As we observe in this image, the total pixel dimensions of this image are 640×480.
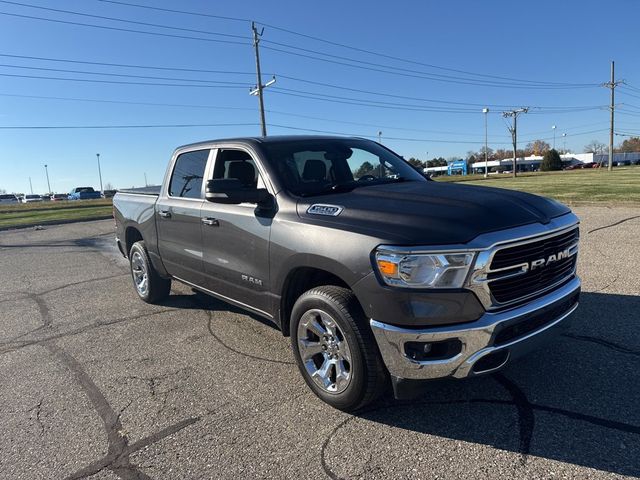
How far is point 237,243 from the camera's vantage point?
4133mm

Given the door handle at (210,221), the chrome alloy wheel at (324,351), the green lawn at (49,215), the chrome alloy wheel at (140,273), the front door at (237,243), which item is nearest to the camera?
the chrome alloy wheel at (324,351)

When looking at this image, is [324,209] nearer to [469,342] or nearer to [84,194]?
[469,342]

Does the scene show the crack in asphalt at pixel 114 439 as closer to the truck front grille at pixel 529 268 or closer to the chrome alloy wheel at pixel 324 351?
the chrome alloy wheel at pixel 324 351

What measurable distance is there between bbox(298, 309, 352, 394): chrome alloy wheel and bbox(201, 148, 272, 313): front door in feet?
1.77

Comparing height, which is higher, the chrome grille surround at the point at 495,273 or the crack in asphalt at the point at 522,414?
the chrome grille surround at the point at 495,273

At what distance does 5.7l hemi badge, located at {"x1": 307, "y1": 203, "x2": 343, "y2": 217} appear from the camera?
11.0ft

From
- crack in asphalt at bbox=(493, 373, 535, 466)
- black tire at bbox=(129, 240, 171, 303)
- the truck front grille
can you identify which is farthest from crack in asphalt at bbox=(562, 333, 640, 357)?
black tire at bbox=(129, 240, 171, 303)

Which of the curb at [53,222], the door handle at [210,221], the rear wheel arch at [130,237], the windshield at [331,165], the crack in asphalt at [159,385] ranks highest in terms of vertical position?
the windshield at [331,165]

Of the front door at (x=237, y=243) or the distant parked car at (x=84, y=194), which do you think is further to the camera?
the distant parked car at (x=84, y=194)

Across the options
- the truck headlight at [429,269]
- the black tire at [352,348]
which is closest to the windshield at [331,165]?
the black tire at [352,348]

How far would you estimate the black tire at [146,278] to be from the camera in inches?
239

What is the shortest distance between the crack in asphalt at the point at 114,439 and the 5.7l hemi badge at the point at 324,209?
1.66m

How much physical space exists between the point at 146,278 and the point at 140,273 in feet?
1.06

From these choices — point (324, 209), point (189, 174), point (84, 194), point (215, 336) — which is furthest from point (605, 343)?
point (84, 194)
